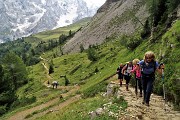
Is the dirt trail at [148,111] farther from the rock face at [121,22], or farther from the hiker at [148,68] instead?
the rock face at [121,22]

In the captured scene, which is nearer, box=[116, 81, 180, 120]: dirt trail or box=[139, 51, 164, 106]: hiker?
box=[139, 51, 164, 106]: hiker

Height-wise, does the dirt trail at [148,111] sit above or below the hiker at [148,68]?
below

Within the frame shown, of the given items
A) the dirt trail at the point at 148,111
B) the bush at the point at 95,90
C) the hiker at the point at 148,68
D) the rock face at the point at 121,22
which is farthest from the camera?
the rock face at the point at 121,22

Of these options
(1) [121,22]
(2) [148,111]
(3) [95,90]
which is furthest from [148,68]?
(1) [121,22]

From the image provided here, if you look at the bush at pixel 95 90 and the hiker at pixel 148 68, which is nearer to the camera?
the hiker at pixel 148 68

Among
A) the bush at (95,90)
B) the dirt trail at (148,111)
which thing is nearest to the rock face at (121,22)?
the bush at (95,90)

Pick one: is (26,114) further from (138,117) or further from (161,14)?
(161,14)

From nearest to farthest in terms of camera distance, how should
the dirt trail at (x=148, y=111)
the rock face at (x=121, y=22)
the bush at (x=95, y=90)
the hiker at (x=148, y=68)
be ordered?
the hiker at (x=148, y=68)
the dirt trail at (x=148, y=111)
the bush at (x=95, y=90)
the rock face at (x=121, y=22)

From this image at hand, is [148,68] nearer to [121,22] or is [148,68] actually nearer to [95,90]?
[95,90]

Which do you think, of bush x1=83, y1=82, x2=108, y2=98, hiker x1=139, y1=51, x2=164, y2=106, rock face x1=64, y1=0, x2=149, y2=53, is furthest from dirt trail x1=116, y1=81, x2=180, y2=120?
rock face x1=64, y1=0, x2=149, y2=53

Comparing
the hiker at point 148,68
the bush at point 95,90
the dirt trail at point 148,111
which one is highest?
the hiker at point 148,68

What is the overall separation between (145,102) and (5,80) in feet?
187

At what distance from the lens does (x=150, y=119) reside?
20.6 metres

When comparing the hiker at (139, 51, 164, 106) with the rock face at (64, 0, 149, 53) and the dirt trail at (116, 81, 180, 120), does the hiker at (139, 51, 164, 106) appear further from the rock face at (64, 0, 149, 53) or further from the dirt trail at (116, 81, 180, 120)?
the rock face at (64, 0, 149, 53)
